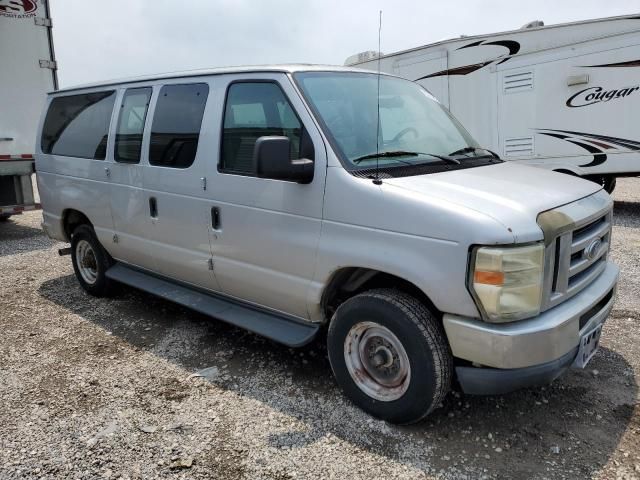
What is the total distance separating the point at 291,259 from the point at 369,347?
74 centimetres

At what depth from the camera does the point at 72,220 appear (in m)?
5.79

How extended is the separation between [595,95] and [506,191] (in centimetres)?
728

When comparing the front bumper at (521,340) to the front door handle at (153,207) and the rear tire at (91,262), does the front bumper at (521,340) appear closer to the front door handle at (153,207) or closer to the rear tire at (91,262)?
the front door handle at (153,207)

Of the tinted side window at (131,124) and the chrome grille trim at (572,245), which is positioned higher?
the tinted side window at (131,124)

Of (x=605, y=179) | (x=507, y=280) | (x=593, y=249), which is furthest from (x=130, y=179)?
(x=605, y=179)

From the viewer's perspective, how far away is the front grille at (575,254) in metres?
2.76

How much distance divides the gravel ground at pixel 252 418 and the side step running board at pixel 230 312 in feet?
1.20

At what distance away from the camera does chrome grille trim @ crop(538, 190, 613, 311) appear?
2738 millimetres

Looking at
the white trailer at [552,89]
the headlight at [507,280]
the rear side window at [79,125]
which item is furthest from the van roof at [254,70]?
the white trailer at [552,89]

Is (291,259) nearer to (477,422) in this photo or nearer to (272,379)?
(272,379)

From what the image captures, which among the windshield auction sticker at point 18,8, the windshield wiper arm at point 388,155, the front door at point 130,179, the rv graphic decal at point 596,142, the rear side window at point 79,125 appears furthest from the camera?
the rv graphic decal at point 596,142

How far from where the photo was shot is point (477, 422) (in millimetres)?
3234

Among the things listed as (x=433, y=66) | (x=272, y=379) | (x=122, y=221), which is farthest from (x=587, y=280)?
(x=433, y=66)

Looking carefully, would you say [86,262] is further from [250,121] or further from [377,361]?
[377,361]
